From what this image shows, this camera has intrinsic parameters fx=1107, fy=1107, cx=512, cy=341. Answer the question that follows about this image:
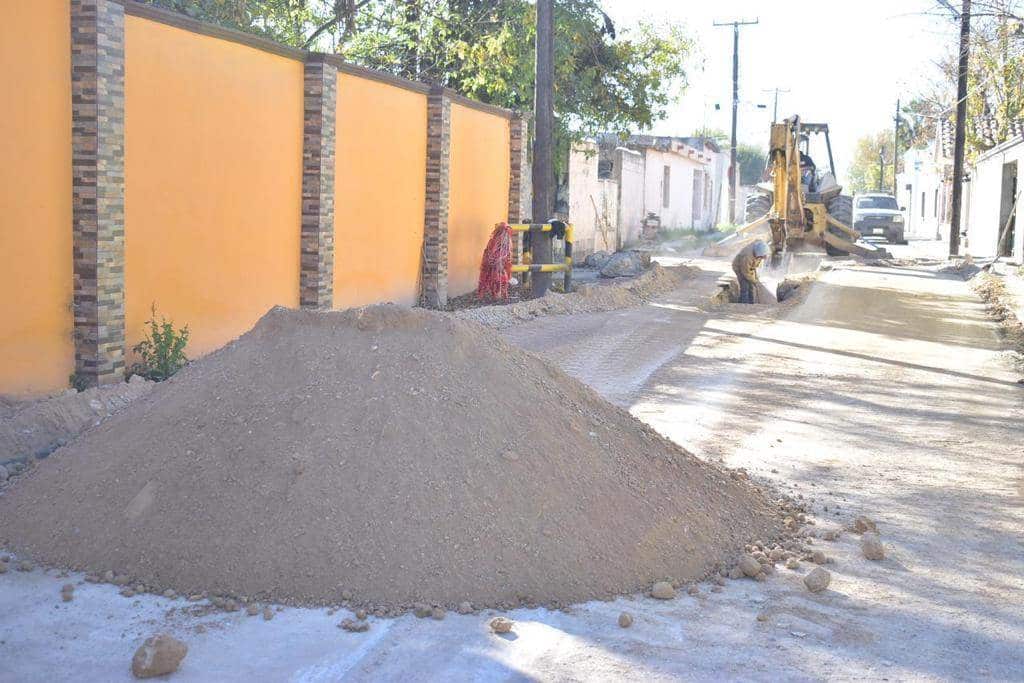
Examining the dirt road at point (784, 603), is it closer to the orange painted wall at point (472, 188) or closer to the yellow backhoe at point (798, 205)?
the orange painted wall at point (472, 188)

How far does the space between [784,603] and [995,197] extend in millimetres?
25761

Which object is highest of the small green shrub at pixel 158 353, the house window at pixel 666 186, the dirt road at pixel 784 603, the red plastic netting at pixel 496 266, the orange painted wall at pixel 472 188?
the house window at pixel 666 186

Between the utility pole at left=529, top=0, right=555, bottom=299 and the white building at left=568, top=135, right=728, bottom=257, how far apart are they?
22.9 ft

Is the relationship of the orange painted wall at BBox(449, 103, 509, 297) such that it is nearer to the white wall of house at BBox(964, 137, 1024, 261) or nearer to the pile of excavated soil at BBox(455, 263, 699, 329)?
the pile of excavated soil at BBox(455, 263, 699, 329)

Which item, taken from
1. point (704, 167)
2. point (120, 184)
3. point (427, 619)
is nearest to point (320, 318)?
point (427, 619)

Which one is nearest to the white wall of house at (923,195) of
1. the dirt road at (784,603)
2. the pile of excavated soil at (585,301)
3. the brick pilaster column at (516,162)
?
the pile of excavated soil at (585,301)

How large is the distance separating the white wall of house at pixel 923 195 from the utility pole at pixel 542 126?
35796 millimetres

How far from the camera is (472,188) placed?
1717 centimetres

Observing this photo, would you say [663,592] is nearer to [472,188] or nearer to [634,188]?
[472,188]

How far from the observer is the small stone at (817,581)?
5141mm

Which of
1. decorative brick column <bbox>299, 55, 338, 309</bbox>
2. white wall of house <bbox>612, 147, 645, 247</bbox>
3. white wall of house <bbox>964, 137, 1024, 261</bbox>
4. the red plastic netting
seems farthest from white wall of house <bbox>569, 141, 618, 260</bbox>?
decorative brick column <bbox>299, 55, 338, 309</bbox>

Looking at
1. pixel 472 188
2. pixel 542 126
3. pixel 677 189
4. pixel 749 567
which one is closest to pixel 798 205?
pixel 542 126

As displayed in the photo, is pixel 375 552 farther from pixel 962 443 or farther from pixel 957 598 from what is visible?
pixel 962 443

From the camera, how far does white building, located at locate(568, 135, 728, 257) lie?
26.6 meters
